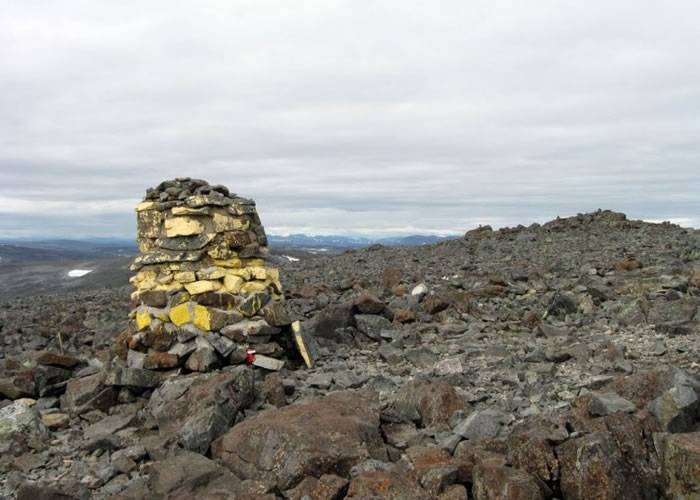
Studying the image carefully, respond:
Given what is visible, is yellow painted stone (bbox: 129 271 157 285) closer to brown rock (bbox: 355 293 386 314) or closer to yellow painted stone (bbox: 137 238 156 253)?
yellow painted stone (bbox: 137 238 156 253)

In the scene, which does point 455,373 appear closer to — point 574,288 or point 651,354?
point 651,354

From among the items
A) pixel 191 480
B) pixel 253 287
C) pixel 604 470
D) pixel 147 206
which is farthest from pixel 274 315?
pixel 604 470

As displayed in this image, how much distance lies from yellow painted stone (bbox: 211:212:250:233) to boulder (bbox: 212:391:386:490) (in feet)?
16.7

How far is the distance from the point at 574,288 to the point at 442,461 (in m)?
12.3

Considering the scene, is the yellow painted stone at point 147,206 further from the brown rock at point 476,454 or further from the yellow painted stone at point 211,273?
the brown rock at point 476,454

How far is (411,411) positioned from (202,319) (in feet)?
16.9

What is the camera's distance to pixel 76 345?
18047 millimetres

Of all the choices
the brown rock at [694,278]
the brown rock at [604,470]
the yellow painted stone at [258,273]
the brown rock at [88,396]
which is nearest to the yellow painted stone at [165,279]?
the yellow painted stone at [258,273]

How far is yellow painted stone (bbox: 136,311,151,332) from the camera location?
39.1 ft

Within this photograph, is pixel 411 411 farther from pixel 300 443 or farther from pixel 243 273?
pixel 243 273

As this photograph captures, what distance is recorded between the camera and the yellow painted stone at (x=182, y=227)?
12062mm

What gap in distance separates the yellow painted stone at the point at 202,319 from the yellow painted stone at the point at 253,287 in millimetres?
953

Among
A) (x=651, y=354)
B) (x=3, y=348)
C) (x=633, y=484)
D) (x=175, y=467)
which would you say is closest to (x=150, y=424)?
(x=175, y=467)

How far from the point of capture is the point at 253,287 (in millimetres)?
12438
